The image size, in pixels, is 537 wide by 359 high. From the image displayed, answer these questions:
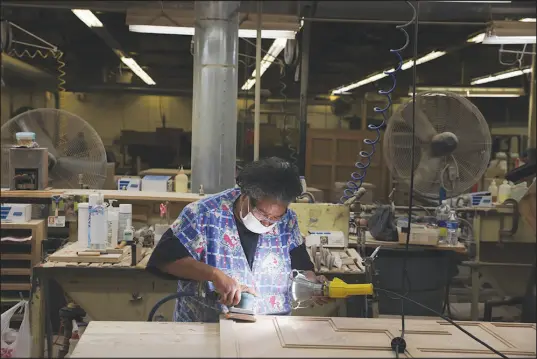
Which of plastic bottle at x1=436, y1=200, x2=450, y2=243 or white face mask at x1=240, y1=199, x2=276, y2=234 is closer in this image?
white face mask at x1=240, y1=199, x2=276, y2=234

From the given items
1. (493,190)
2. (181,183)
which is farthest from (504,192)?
(181,183)

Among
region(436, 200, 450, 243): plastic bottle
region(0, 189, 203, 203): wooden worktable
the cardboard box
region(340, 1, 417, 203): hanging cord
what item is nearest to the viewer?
region(0, 189, 203, 203): wooden worktable

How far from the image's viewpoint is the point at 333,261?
292cm

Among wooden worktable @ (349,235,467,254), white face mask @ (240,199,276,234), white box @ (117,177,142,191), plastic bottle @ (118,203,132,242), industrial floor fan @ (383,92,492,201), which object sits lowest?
wooden worktable @ (349,235,467,254)

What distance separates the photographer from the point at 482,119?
3443 millimetres

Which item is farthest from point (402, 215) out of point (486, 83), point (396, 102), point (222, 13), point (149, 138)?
point (222, 13)

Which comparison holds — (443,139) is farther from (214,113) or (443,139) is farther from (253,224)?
(253,224)

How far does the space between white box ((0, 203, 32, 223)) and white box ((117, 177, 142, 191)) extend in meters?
0.65

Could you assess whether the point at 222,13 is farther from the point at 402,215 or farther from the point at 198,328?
the point at 402,215

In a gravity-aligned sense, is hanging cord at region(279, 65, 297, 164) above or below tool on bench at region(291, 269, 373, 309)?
above

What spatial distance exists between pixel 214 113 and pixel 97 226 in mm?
810

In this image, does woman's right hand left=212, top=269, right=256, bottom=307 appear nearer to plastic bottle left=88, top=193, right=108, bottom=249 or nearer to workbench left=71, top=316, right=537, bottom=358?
workbench left=71, top=316, right=537, bottom=358

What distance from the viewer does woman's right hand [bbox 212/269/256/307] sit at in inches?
71.8

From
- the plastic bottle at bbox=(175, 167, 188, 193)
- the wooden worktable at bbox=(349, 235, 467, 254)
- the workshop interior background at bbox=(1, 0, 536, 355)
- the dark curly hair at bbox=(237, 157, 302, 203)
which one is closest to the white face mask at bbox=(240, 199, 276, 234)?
the dark curly hair at bbox=(237, 157, 302, 203)
